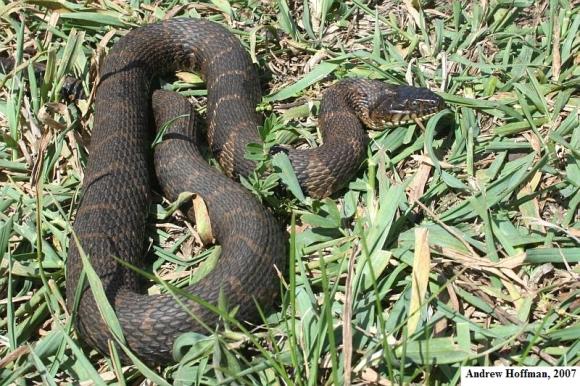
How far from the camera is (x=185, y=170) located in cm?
614

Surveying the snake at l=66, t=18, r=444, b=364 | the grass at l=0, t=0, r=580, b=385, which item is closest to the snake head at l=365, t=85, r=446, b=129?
the snake at l=66, t=18, r=444, b=364

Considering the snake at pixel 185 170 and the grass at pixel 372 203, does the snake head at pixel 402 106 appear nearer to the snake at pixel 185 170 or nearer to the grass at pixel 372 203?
the snake at pixel 185 170

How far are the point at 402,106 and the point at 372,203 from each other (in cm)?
132

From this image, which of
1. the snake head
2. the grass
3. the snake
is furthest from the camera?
the snake head

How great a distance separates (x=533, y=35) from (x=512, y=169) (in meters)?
1.89

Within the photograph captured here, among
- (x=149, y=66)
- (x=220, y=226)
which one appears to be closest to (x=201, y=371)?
(x=220, y=226)

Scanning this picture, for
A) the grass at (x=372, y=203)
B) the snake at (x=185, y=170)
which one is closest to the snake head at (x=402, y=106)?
the snake at (x=185, y=170)

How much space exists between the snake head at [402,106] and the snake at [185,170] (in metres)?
0.01

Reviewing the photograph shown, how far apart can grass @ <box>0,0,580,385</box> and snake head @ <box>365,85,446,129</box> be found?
13 centimetres

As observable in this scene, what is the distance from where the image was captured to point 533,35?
701 centimetres

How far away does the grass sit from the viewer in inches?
180

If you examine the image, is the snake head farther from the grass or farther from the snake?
the grass

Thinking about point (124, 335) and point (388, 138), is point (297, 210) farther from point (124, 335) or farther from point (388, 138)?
point (124, 335)

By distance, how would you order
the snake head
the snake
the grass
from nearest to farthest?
the grass
the snake
the snake head
